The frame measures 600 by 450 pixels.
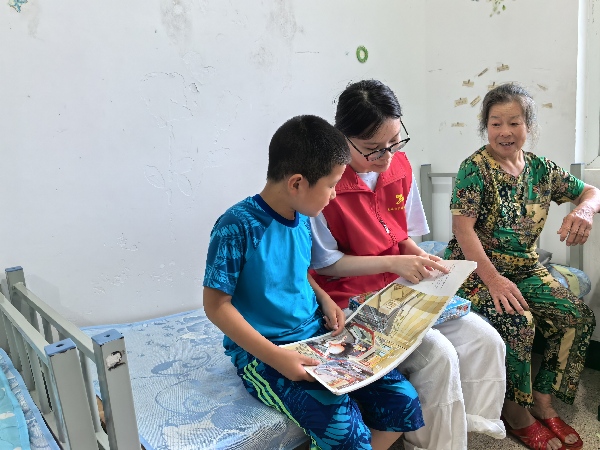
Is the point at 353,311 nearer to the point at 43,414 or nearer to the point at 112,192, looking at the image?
the point at 43,414

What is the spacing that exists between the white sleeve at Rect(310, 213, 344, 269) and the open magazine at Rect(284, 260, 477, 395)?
15 cm

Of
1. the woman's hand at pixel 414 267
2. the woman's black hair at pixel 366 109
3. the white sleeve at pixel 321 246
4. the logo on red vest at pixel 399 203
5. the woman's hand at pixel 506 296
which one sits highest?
the woman's black hair at pixel 366 109

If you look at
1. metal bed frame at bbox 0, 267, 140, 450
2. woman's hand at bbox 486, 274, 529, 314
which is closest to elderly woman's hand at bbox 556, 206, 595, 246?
woman's hand at bbox 486, 274, 529, 314

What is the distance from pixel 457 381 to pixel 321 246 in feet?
1.59

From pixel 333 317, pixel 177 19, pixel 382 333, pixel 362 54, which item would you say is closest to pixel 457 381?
pixel 382 333

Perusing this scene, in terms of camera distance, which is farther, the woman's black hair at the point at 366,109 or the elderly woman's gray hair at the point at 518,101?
the elderly woman's gray hair at the point at 518,101

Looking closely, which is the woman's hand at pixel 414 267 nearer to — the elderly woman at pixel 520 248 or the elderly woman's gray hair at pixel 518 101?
the elderly woman at pixel 520 248

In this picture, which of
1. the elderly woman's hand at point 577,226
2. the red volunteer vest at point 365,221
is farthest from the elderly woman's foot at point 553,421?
the red volunteer vest at point 365,221

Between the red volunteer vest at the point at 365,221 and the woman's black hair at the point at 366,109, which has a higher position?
the woman's black hair at the point at 366,109

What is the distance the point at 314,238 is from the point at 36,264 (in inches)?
35.9

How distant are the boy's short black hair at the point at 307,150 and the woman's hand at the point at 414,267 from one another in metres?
0.34

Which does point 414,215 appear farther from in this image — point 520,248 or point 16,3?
point 16,3

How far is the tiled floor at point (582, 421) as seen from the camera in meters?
1.42

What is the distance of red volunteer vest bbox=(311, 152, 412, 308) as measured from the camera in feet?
4.14
